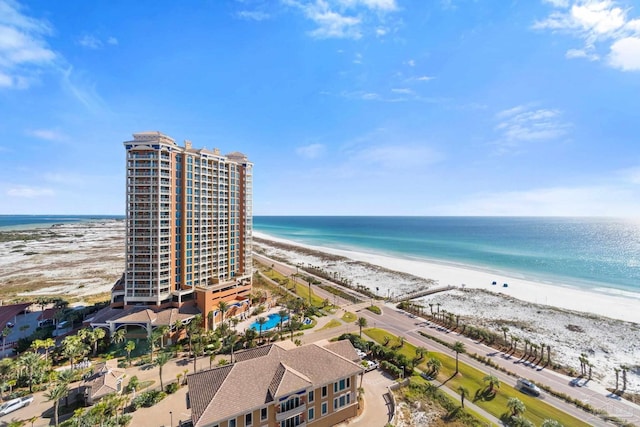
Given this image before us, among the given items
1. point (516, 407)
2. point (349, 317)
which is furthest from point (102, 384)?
point (516, 407)

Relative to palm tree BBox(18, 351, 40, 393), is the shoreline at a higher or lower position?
lower

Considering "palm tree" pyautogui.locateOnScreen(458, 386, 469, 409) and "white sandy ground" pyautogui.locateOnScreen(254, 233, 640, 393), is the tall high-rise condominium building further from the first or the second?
"white sandy ground" pyautogui.locateOnScreen(254, 233, 640, 393)

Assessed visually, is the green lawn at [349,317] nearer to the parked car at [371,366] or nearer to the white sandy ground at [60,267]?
the parked car at [371,366]

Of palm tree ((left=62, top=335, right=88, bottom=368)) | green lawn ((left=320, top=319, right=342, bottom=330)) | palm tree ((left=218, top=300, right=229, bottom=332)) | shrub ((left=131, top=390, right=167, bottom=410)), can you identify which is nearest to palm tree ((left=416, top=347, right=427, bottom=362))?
green lawn ((left=320, top=319, right=342, bottom=330))

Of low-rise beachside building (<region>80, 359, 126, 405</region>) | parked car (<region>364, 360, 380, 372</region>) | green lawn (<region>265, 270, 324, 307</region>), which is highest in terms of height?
low-rise beachside building (<region>80, 359, 126, 405</region>)

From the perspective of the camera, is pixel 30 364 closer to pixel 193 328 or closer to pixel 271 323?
pixel 193 328

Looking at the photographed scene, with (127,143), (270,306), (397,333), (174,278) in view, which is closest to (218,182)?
(127,143)
